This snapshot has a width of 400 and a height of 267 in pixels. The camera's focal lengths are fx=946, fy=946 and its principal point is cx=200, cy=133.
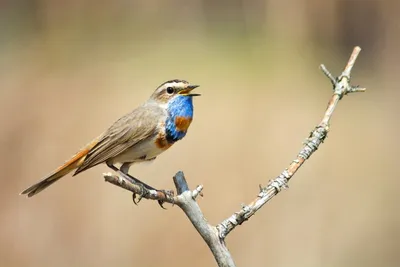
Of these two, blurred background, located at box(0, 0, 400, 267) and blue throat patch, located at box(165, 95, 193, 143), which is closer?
blue throat patch, located at box(165, 95, 193, 143)

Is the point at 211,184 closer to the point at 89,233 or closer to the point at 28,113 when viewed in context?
the point at 89,233

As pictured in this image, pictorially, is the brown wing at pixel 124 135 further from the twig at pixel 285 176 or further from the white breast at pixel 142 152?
the twig at pixel 285 176

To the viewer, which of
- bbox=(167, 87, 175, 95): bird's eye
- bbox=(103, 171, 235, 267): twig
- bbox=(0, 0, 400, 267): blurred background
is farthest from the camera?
bbox=(0, 0, 400, 267): blurred background

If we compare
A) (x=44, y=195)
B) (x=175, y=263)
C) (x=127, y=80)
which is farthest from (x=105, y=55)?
(x=175, y=263)

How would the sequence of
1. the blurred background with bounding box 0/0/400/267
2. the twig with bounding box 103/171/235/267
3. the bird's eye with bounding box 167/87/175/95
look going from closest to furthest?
the twig with bounding box 103/171/235/267
the bird's eye with bounding box 167/87/175/95
the blurred background with bounding box 0/0/400/267

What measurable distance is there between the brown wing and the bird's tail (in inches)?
1.9

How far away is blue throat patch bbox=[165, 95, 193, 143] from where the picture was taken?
11.3 feet

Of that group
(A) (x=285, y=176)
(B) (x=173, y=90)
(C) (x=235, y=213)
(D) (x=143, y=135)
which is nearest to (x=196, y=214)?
(C) (x=235, y=213)

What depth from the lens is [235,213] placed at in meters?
2.40

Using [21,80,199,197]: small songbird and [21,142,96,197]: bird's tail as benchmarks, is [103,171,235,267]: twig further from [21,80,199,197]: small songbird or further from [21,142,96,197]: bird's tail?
[21,142,96,197]: bird's tail

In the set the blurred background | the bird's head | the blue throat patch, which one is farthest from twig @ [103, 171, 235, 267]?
the blurred background

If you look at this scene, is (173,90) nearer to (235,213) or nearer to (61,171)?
(61,171)

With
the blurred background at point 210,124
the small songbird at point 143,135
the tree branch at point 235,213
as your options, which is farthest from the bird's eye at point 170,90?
the blurred background at point 210,124

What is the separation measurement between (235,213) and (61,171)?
4.31ft
